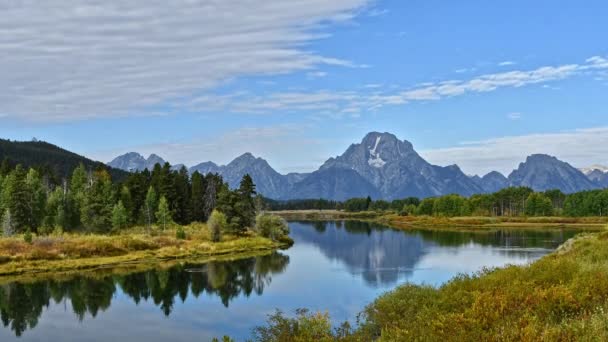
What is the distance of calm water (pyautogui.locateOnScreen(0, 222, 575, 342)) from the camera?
43.5 meters

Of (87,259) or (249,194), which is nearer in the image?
(87,259)

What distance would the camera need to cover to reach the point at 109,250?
85.3 meters

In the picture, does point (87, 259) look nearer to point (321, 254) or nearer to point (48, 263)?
point (48, 263)

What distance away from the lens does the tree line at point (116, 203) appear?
10225cm

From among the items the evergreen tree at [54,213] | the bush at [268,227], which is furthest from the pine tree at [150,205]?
the bush at [268,227]

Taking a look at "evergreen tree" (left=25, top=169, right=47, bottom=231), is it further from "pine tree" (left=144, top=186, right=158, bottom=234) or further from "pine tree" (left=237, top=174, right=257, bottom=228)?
"pine tree" (left=237, top=174, right=257, bottom=228)

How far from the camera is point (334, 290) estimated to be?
193 ft

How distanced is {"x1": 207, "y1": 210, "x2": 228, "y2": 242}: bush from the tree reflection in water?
80.9 feet

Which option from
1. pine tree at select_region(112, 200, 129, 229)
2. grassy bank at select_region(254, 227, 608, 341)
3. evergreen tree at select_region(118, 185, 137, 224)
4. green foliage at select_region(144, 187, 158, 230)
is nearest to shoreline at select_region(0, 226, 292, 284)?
pine tree at select_region(112, 200, 129, 229)

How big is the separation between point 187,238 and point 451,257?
160 ft

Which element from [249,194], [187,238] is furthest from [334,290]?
[249,194]

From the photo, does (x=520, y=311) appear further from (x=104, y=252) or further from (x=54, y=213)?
(x=54, y=213)

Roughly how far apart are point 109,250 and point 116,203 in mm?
36734

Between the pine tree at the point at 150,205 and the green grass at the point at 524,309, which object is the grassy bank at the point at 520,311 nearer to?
the green grass at the point at 524,309
